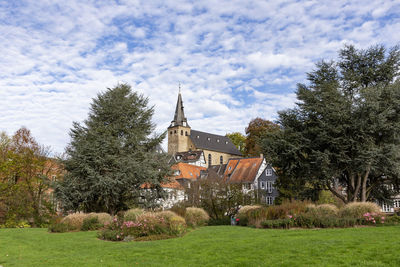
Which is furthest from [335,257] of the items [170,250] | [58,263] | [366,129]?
[366,129]

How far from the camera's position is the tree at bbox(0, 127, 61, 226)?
27484 mm

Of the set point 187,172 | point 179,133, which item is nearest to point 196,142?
point 179,133

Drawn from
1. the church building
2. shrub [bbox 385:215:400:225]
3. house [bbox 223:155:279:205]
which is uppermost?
the church building

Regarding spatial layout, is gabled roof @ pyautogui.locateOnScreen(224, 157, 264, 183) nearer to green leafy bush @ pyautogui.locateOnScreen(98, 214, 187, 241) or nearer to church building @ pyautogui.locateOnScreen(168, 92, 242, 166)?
church building @ pyautogui.locateOnScreen(168, 92, 242, 166)

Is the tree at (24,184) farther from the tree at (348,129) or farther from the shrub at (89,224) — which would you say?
the tree at (348,129)

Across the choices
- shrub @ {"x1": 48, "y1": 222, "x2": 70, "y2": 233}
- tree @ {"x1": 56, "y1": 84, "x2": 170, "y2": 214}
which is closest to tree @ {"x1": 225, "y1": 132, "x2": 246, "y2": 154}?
tree @ {"x1": 56, "y1": 84, "x2": 170, "y2": 214}

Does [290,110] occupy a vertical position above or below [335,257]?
above

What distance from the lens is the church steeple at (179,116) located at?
9288cm

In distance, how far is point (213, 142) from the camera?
94.6 metres

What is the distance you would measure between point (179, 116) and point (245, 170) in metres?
42.6

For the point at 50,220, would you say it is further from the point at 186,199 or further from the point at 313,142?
the point at 313,142

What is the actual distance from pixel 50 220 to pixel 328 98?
23.3 metres

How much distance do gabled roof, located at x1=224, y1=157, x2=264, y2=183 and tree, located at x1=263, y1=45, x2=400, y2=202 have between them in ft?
86.5

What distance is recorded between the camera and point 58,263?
358 inches
